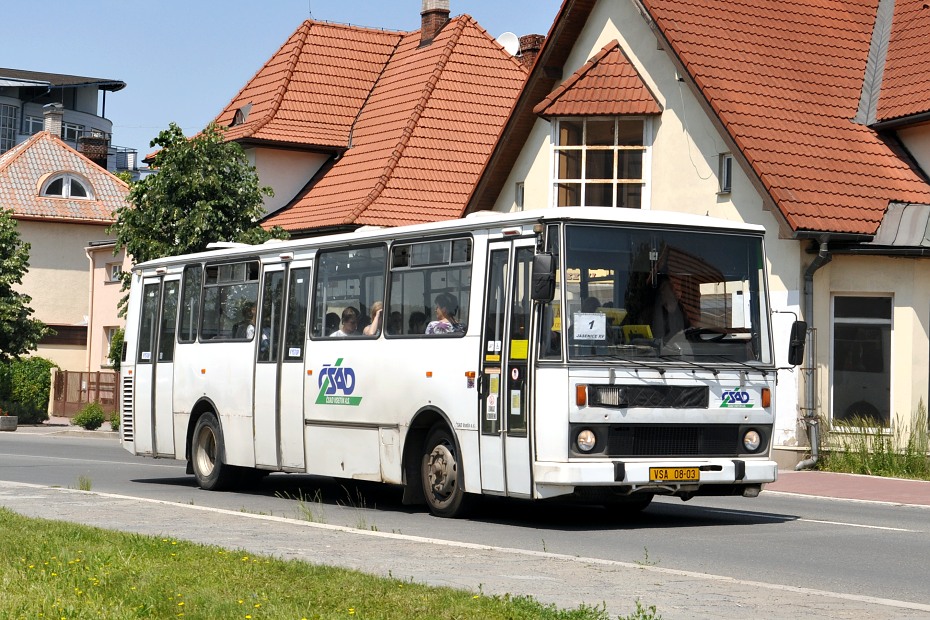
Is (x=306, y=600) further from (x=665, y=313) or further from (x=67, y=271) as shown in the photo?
(x=67, y=271)

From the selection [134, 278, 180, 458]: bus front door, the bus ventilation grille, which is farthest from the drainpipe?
the bus ventilation grille

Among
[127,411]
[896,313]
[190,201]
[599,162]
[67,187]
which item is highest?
[67,187]

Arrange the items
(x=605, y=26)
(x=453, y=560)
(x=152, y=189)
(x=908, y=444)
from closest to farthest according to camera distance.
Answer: (x=453, y=560) < (x=908, y=444) < (x=605, y=26) < (x=152, y=189)

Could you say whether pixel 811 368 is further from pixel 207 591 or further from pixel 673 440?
pixel 207 591

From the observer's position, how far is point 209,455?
20328mm

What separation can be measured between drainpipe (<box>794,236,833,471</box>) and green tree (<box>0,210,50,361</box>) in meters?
30.7

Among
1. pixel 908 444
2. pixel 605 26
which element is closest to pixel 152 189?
pixel 605 26

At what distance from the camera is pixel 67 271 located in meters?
69.2

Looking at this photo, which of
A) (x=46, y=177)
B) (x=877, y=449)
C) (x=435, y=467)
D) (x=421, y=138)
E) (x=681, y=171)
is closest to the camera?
(x=435, y=467)

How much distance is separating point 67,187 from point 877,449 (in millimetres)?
52449

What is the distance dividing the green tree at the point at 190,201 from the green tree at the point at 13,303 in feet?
41.8

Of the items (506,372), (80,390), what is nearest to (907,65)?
(506,372)

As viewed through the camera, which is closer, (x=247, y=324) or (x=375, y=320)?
(x=375, y=320)

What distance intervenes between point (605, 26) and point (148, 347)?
47.9ft
